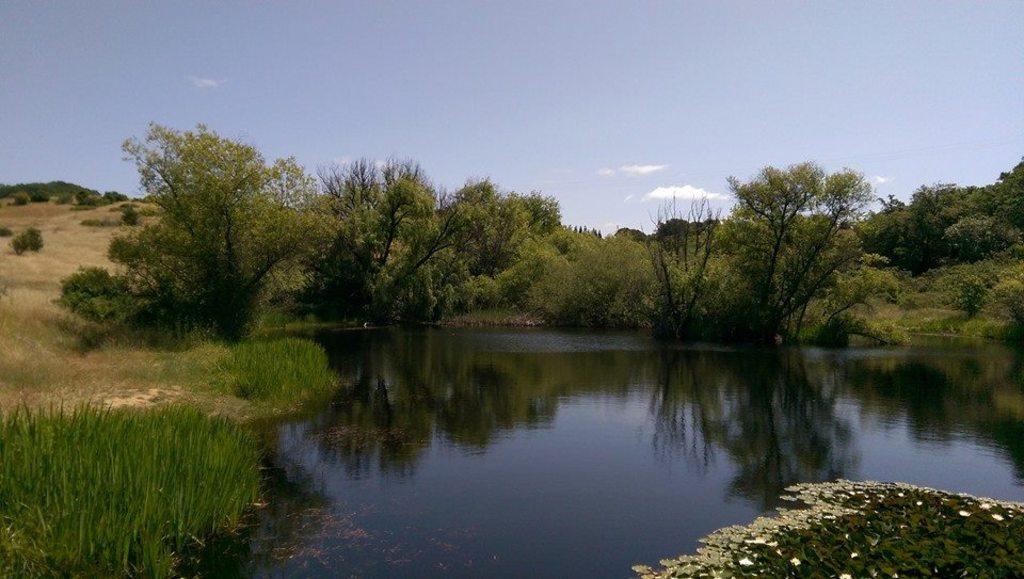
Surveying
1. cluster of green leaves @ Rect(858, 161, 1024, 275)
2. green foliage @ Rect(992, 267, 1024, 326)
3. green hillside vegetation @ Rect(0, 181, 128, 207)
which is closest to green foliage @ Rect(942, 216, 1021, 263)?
cluster of green leaves @ Rect(858, 161, 1024, 275)

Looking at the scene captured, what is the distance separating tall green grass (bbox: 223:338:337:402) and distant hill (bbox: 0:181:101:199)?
70.5 m

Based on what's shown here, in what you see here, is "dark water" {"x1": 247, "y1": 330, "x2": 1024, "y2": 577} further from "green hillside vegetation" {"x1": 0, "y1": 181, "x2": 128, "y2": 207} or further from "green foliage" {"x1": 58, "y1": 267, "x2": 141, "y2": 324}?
"green hillside vegetation" {"x1": 0, "y1": 181, "x2": 128, "y2": 207}

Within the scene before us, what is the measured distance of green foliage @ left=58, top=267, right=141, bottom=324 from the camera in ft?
75.7

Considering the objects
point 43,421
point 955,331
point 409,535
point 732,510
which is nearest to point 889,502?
point 732,510

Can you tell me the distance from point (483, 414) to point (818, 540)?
37.0 ft

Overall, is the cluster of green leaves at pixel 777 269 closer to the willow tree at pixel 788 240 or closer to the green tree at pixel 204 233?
the willow tree at pixel 788 240

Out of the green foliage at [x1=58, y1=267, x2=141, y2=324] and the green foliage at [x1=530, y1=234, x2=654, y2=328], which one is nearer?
the green foliage at [x1=58, y1=267, x2=141, y2=324]

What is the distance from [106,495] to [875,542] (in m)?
9.77

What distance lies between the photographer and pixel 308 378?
1983cm

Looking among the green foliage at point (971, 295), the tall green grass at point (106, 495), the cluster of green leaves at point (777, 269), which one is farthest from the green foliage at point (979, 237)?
the tall green grass at point (106, 495)

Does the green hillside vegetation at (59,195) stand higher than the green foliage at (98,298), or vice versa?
the green hillside vegetation at (59,195)

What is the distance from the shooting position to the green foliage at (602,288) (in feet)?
160

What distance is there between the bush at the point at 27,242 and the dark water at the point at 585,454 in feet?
102

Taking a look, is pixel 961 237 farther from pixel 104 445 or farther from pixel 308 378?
pixel 104 445
